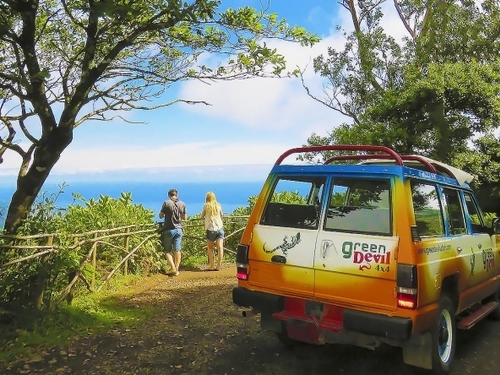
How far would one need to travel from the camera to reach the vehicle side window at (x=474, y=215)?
19.0 feet

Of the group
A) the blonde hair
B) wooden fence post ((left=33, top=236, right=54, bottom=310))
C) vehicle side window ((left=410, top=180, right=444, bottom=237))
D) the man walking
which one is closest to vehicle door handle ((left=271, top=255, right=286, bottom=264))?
vehicle side window ((left=410, top=180, right=444, bottom=237))

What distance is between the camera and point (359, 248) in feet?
13.2

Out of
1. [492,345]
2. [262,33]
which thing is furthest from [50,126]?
[492,345]

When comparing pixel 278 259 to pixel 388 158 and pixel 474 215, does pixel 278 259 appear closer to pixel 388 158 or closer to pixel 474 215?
pixel 388 158

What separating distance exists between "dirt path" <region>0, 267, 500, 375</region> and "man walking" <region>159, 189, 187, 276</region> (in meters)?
3.28

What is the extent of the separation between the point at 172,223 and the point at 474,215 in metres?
5.93

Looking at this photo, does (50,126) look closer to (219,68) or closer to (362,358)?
(219,68)

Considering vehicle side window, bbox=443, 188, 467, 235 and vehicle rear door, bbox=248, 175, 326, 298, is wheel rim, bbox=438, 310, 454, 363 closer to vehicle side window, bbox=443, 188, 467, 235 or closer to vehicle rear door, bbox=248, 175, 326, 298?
vehicle side window, bbox=443, 188, 467, 235

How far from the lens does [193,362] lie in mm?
4812

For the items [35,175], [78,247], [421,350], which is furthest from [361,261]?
[78,247]

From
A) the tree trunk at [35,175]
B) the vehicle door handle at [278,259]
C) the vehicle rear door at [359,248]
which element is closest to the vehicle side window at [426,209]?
the vehicle rear door at [359,248]

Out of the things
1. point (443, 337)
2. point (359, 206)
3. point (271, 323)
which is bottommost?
point (443, 337)

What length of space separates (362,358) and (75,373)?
290 cm

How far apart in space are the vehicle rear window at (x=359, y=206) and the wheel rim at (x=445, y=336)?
1.21m
